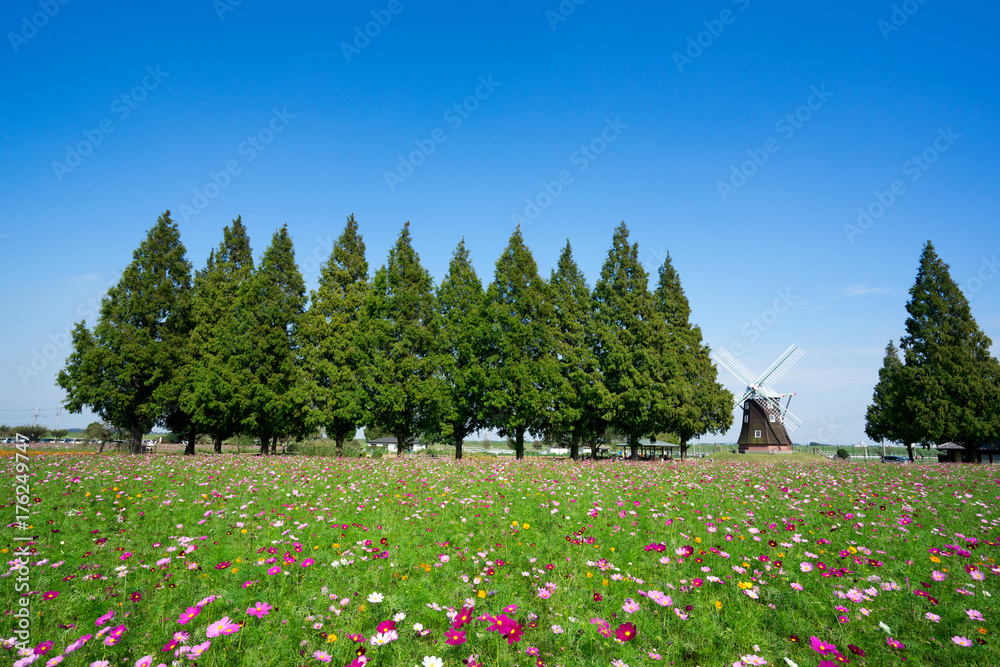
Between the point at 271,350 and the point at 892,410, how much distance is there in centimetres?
4926

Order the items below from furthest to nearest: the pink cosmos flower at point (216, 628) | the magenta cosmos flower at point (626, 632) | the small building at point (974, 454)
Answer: the small building at point (974, 454), the magenta cosmos flower at point (626, 632), the pink cosmos flower at point (216, 628)

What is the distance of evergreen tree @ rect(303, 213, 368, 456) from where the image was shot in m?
30.9

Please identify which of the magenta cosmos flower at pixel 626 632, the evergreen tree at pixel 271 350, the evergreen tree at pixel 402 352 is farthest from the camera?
the evergreen tree at pixel 271 350

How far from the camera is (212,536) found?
728 centimetres

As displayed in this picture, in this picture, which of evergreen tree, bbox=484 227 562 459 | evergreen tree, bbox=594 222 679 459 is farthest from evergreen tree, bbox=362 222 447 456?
evergreen tree, bbox=594 222 679 459

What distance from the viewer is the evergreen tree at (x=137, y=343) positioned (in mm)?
30344

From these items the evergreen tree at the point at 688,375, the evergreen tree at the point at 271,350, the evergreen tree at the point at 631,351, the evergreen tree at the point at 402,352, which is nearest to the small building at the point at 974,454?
→ the evergreen tree at the point at 688,375

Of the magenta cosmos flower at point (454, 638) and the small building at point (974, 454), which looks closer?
the magenta cosmos flower at point (454, 638)

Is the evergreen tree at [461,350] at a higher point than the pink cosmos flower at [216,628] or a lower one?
higher

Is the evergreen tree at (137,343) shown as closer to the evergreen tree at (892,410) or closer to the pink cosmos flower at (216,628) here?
the pink cosmos flower at (216,628)

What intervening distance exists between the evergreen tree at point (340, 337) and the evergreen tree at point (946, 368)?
39837 millimetres

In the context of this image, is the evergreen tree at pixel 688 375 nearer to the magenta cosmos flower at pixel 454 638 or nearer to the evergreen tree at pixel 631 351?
the evergreen tree at pixel 631 351

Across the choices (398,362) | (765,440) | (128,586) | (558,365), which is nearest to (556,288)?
(558,365)

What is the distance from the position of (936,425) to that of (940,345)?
5780 mm
